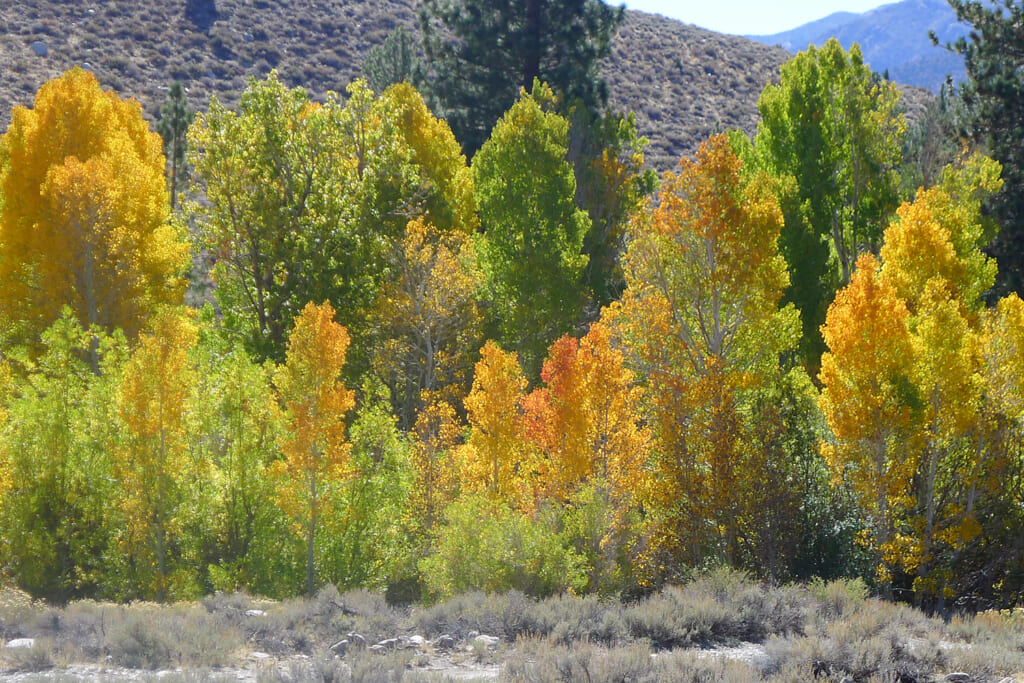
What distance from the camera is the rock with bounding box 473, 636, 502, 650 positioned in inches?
512

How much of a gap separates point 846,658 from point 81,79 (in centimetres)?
2672

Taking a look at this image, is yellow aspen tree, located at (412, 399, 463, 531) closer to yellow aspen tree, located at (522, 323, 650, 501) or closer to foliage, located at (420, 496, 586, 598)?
yellow aspen tree, located at (522, 323, 650, 501)

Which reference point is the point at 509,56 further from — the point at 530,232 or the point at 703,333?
the point at 703,333

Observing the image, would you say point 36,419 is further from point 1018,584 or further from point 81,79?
point 1018,584

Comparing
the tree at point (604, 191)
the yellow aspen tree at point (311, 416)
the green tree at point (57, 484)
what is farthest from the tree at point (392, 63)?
the yellow aspen tree at point (311, 416)

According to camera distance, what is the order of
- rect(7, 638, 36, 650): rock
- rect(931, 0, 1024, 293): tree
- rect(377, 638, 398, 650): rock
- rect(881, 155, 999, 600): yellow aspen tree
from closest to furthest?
rect(7, 638, 36, 650): rock
rect(377, 638, 398, 650): rock
rect(881, 155, 999, 600): yellow aspen tree
rect(931, 0, 1024, 293): tree

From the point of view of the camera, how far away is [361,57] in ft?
250

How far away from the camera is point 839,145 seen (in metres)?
37.5

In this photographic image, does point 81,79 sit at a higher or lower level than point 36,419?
higher

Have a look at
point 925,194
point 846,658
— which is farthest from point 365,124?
point 846,658

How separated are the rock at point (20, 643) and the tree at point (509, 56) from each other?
31.6 m

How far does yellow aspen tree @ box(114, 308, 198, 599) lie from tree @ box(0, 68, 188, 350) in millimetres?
6809

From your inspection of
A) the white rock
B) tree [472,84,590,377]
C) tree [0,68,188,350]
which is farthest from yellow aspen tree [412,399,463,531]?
tree [0,68,188,350]

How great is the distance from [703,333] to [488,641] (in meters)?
11.3
